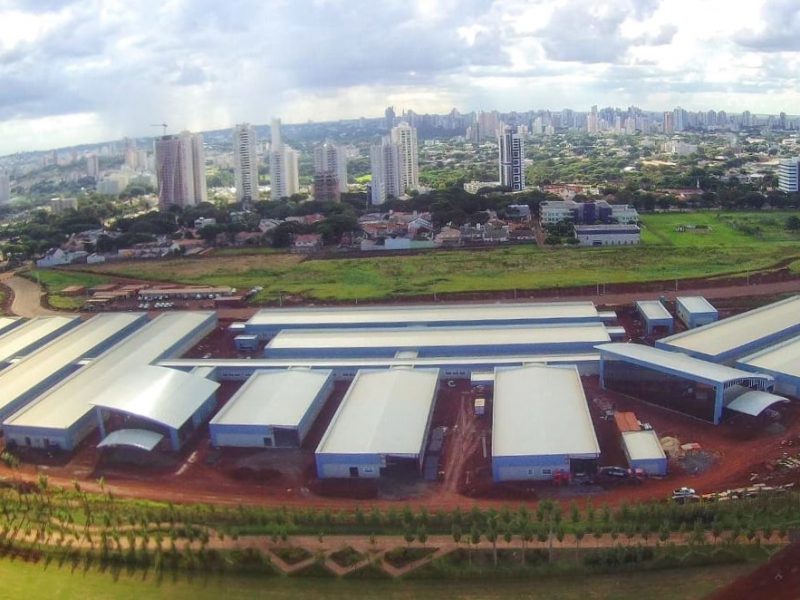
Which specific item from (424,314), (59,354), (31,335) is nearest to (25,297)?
(31,335)

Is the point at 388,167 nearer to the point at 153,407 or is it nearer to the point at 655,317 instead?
the point at 655,317

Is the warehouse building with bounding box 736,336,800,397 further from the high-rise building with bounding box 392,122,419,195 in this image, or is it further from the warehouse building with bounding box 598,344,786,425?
the high-rise building with bounding box 392,122,419,195

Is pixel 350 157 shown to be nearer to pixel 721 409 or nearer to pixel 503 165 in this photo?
pixel 503 165

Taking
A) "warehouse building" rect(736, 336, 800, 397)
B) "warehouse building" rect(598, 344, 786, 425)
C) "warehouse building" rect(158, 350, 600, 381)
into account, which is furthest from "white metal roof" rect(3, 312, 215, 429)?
"warehouse building" rect(736, 336, 800, 397)

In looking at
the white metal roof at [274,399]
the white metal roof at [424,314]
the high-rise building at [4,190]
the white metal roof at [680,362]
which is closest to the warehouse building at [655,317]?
the white metal roof at [424,314]

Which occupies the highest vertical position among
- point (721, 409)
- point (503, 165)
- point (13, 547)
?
A: point (503, 165)

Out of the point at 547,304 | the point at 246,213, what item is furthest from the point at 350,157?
the point at 547,304
